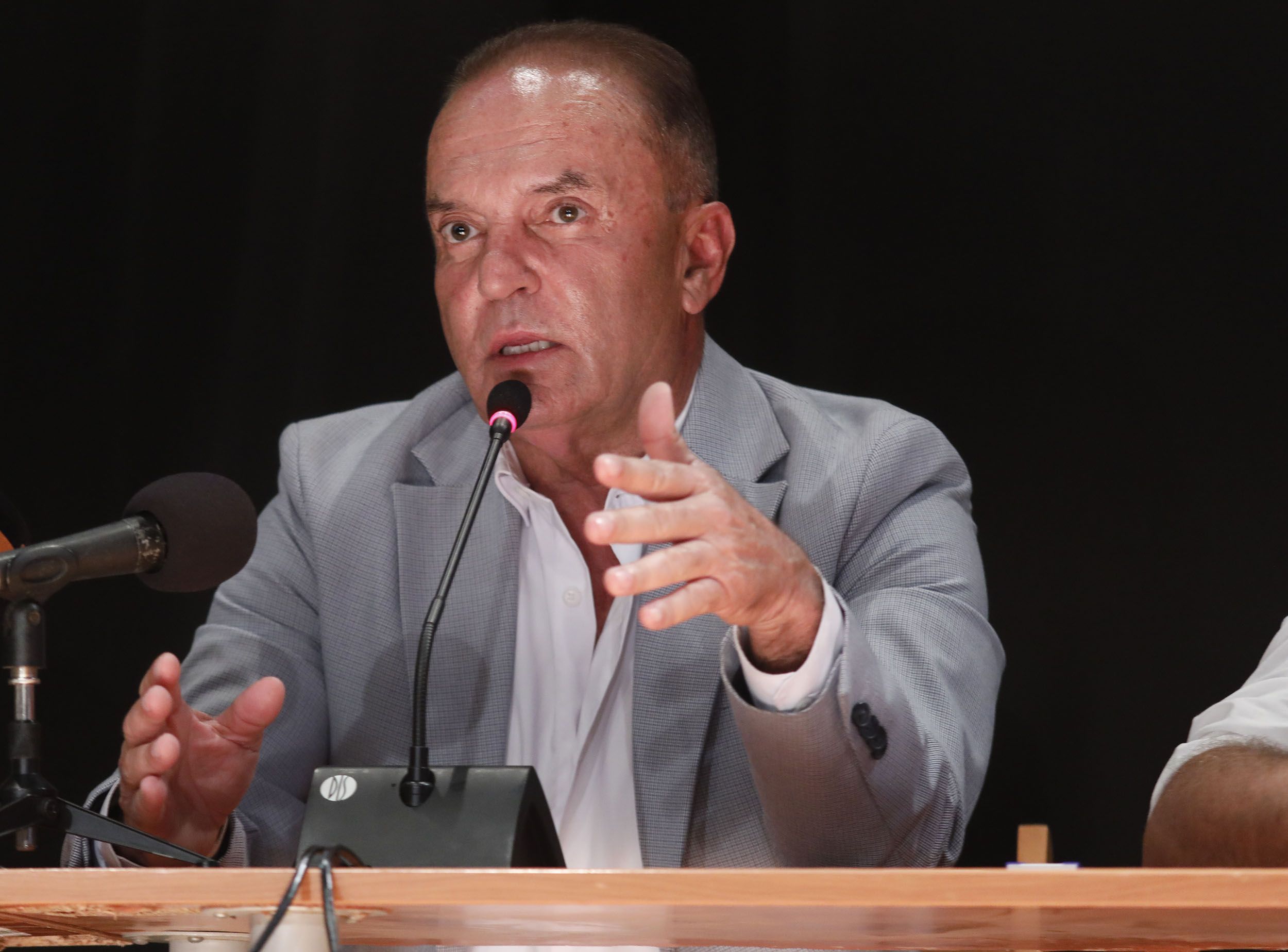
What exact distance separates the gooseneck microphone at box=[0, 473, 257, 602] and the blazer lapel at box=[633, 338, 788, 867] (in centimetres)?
64

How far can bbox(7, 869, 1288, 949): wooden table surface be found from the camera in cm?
88

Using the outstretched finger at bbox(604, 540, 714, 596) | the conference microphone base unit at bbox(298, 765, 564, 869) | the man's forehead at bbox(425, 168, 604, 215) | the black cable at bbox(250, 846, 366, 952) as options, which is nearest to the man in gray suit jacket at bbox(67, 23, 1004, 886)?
the man's forehead at bbox(425, 168, 604, 215)

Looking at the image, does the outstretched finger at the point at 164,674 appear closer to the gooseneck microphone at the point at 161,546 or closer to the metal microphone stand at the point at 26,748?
the gooseneck microphone at the point at 161,546

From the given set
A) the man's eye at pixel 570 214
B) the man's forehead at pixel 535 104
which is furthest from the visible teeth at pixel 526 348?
the man's forehead at pixel 535 104

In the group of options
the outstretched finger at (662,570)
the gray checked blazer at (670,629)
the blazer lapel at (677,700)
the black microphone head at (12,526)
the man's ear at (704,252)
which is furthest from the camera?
the man's ear at (704,252)

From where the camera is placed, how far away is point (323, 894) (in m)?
0.93

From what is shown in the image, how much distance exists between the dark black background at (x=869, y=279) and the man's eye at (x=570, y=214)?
19.4 inches

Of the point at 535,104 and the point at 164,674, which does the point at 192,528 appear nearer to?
the point at 164,674

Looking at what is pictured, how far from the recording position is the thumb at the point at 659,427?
1277 millimetres

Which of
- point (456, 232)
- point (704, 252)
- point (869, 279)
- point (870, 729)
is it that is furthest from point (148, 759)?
point (869, 279)

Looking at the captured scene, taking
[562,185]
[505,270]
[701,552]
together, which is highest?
[562,185]

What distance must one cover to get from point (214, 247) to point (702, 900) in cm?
190

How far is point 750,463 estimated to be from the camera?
2.00m

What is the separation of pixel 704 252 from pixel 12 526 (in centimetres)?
115
